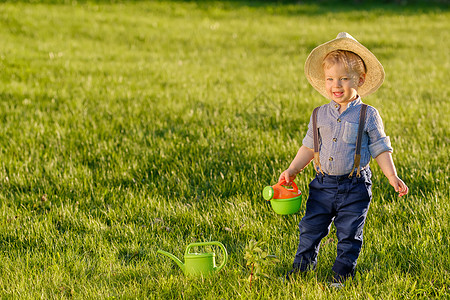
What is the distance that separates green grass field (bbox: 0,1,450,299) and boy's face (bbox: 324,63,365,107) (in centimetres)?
122

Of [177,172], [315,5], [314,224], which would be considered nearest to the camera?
[314,224]

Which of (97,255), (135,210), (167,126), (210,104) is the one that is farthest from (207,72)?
(97,255)

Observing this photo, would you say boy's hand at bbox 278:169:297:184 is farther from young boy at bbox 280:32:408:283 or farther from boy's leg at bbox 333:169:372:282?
boy's leg at bbox 333:169:372:282

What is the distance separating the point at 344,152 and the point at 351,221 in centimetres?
47

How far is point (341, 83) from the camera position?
11.0 feet

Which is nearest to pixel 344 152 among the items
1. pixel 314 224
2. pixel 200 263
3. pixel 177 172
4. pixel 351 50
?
pixel 314 224

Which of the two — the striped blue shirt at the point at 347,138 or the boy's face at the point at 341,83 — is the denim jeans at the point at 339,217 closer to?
the striped blue shirt at the point at 347,138

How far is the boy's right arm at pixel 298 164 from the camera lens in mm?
3604

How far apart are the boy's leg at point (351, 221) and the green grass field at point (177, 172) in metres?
0.14

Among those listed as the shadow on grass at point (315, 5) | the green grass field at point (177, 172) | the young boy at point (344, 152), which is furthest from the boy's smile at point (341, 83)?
the shadow on grass at point (315, 5)

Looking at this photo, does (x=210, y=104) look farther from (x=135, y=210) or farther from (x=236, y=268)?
(x=236, y=268)

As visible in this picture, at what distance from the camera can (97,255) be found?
382cm

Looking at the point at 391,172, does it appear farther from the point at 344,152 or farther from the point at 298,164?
the point at 298,164

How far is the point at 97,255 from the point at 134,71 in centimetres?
664
